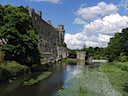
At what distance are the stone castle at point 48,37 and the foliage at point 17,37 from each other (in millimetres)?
29404

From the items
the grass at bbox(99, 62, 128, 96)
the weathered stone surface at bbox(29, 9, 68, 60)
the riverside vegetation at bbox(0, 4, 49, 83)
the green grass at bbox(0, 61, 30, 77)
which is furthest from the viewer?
the weathered stone surface at bbox(29, 9, 68, 60)

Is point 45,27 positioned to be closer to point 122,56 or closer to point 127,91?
point 122,56

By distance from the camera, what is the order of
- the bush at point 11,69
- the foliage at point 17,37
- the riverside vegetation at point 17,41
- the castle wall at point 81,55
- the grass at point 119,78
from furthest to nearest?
the castle wall at point 81,55
the foliage at point 17,37
the riverside vegetation at point 17,41
the bush at point 11,69
the grass at point 119,78

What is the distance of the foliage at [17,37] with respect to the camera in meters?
47.7

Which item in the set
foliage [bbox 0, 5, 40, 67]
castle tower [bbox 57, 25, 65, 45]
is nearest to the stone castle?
castle tower [bbox 57, 25, 65, 45]

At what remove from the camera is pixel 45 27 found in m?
103

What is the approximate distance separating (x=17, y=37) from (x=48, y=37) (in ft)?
195

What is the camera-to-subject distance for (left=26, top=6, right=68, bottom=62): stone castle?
289 ft

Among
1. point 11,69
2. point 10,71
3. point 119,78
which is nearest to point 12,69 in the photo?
point 11,69

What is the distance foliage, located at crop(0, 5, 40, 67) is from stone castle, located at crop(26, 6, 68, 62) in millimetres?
29404

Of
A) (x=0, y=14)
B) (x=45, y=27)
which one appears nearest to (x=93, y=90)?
(x=0, y=14)

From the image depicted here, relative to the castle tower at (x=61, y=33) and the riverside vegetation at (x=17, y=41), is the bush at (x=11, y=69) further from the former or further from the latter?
the castle tower at (x=61, y=33)

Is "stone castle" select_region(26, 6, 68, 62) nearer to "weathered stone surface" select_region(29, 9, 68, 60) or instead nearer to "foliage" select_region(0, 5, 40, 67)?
"weathered stone surface" select_region(29, 9, 68, 60)

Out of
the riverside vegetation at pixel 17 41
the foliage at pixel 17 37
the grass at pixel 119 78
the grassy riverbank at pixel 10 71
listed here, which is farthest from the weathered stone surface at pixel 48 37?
the grassy riverbank at pixel 10 71
